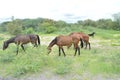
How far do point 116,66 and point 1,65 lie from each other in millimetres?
5752

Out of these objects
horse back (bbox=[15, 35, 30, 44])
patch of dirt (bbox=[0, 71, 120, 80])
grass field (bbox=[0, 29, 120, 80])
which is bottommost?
patch of dirt (bbox=[0, 71, 120, 80])

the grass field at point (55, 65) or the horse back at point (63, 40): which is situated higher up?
the horse back at point (63, 40)

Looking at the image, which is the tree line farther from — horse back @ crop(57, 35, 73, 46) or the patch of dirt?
the patch of dirt

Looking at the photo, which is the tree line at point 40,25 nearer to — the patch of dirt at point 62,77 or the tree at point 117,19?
the tree at point 117,19

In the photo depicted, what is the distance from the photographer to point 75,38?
14578mm

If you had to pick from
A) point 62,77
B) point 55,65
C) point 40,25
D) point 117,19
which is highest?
point 117,19

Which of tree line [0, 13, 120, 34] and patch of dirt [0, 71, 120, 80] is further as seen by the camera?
tree line [0, 13, 120, 34]

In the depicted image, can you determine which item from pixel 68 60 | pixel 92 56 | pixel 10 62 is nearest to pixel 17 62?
pixel 10 62

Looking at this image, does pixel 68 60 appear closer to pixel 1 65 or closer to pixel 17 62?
pixel 17 62

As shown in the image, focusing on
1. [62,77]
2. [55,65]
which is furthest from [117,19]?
[62,77]

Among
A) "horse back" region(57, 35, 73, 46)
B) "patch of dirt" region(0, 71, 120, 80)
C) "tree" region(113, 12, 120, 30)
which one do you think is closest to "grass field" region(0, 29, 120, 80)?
"patch of dirt" region(0, 71, 120, 80)

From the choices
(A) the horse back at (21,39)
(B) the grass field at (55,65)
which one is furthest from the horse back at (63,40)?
(A) the horse back at (21,39)

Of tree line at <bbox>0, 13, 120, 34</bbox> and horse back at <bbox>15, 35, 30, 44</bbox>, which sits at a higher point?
horse back at <bbox>15, 35, 30, 44</bbox>

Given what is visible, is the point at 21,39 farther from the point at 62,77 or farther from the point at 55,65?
the point at 62,77
